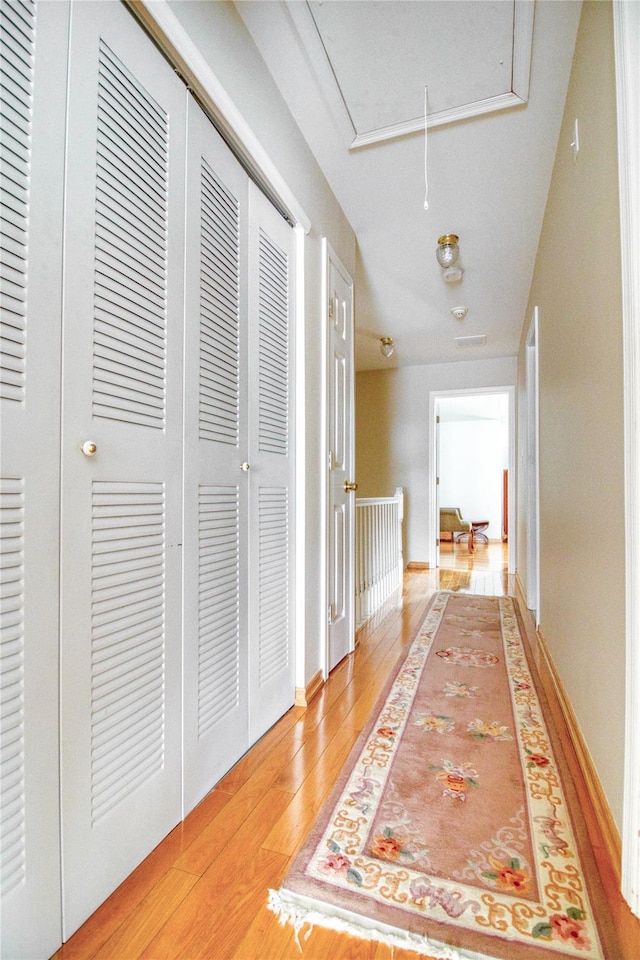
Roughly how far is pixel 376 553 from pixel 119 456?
10.1 ft

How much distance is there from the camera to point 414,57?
5.49 feet

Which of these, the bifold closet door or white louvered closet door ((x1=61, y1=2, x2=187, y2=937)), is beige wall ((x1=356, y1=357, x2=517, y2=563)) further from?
white louvered closet door ((x1=61, y1=2, x2=187, y2=937))

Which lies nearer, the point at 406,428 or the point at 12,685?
the point at 12,685

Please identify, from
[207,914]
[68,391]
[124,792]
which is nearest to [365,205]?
[68,391]

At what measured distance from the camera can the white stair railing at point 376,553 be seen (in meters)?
3.45

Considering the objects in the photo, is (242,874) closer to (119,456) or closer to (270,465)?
(119,456)

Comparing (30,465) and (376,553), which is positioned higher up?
(30,465)

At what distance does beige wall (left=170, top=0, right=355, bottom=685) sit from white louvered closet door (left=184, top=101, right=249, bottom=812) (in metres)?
0.23

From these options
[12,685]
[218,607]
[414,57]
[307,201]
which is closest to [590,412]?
[218,607]

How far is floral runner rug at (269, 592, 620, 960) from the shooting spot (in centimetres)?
95

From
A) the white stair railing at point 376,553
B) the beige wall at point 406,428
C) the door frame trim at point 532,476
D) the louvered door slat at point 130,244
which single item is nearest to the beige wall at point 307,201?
the louvered door slat at point 130,244

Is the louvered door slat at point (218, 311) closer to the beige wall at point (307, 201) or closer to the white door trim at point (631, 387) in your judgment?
the beige wall at point (307, 201)

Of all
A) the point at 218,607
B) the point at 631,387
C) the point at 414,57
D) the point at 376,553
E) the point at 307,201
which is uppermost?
the point at 414,57

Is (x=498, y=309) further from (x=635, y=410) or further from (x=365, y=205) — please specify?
(x=635, y=410)
